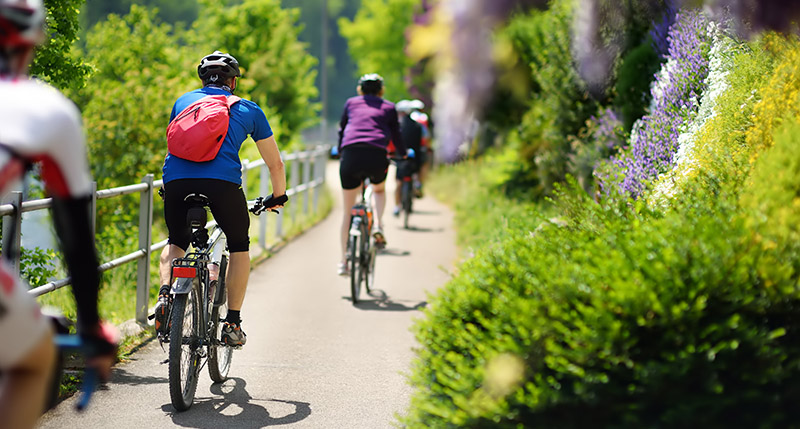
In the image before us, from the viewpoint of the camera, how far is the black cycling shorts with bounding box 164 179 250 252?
17.8 ft

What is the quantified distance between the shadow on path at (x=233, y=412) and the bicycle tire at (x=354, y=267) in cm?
323

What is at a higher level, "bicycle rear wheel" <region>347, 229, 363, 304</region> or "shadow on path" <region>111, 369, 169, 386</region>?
"bicycle rear wheel" <region>347, 229, 363, 304</region>

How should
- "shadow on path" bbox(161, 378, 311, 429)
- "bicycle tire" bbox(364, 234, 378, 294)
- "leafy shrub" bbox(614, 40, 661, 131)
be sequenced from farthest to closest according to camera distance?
"bicycle tire" bbox(364, 234, 378, 294), "leafy shrub" bbox(614, 40, 661, 131), "shadow on path" bbox(161, 378, 311, 429)

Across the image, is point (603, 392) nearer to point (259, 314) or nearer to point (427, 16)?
point (427, 16)

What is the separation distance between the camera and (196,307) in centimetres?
536

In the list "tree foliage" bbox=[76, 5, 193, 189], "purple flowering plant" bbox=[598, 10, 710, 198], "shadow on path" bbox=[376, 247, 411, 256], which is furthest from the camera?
"tree foliage" bbox=[76, 5, 193, 189]

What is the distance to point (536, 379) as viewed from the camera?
3449 mm

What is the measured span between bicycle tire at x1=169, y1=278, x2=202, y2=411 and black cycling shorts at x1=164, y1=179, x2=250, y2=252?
444 millimetres

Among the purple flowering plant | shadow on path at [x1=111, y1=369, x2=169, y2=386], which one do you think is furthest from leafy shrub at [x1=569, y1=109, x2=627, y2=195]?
shadow on path at [x1=111, y1=369, x2=169, y2=386]

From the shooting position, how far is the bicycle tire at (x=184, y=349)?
5051 millimetres

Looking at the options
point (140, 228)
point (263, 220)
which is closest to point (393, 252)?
point (263, 220)

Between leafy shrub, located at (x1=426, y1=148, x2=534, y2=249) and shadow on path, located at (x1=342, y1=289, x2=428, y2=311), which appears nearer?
shadow on path, located at (x1=342, y1=289, x2=428, y2=311)

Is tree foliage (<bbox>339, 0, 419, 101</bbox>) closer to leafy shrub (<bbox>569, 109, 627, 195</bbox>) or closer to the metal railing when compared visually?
the metal railing

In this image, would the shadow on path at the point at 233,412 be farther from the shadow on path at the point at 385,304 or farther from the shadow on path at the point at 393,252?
→ the shadow on path at the point at 393,252
